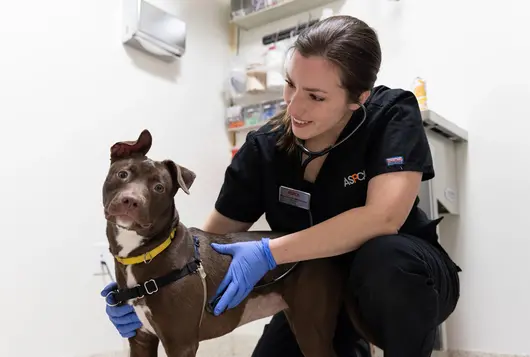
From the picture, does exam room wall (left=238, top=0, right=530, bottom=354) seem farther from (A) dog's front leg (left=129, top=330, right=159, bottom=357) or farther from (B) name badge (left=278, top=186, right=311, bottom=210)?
(A) dog's front leg (left=129, top=330, right=159, bottom=357)

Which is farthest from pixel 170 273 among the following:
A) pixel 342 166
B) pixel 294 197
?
pixel 342 166

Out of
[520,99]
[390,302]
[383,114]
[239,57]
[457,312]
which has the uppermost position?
[239,57]

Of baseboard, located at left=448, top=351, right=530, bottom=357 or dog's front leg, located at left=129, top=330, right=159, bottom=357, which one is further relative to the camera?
baseboard, located at left=448, top=351, right=530, bottom=357

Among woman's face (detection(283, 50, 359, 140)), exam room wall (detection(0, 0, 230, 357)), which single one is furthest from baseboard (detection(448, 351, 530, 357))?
exam room wall (detection(0, 0, 230, 357))

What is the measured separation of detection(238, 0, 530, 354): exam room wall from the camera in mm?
1812

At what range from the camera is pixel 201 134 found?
2.42 metres

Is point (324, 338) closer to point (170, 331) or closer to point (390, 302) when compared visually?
point (390, 302)

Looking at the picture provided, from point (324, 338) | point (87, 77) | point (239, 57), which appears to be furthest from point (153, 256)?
point (239, 57)

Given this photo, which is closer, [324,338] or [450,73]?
[324,338]

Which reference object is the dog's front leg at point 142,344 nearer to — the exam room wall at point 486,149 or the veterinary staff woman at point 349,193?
the veterinary staff woman at point 349,193

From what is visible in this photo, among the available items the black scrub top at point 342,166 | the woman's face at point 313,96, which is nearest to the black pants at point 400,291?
the black scrub top at point 342,166

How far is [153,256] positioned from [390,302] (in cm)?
52

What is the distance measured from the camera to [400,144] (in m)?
1.28

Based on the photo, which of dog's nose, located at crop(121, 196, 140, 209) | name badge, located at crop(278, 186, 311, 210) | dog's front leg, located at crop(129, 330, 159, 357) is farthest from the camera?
name badge, located at crop(278, 186, 311, 210)
